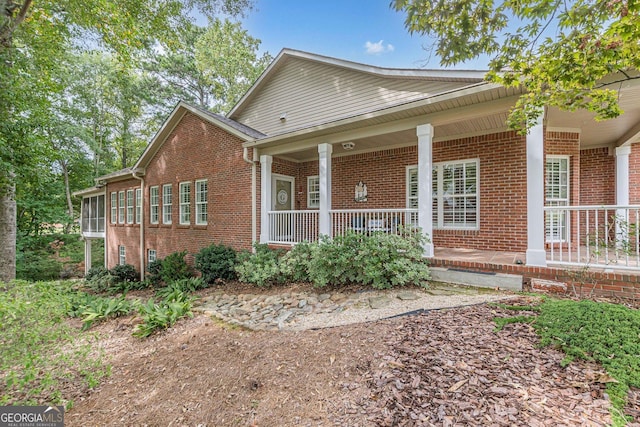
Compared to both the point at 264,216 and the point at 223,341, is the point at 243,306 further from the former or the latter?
the point at 264,216

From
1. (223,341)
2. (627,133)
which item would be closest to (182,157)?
(223,341)

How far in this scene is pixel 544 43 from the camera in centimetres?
380

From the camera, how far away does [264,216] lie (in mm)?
8352

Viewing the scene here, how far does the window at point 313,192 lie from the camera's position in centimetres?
976

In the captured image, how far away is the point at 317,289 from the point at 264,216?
325 centimetres

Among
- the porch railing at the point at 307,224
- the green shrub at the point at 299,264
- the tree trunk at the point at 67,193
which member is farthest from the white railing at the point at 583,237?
the tree trunk at the point at 67,193

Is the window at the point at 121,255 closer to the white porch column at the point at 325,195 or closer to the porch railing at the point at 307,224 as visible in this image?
the porch railing at the point at 307,224

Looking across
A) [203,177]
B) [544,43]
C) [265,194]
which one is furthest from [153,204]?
[544,43]

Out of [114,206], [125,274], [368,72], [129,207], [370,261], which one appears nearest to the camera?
[370,261]

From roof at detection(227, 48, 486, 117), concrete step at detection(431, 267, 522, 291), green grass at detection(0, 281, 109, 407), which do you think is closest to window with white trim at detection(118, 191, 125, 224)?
→ roof at detection(227, 48, 486, 117)

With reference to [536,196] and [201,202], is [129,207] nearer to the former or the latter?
[201,202]

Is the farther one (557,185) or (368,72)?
(368,72)

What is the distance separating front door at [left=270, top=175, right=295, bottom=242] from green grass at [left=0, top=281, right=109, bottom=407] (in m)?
5.00

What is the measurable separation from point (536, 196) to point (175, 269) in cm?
1010
